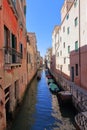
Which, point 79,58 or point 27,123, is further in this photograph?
point 79,58

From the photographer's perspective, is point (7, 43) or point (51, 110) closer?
point (7, 43)

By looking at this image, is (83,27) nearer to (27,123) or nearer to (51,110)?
(51,110)

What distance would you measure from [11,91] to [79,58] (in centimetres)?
994

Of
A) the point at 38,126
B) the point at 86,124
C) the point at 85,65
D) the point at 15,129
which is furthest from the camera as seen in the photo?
the point at 85,65

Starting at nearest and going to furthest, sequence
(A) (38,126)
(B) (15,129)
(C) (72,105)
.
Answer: (B) (15,129) → (A) (38,126) → (C) (72,105)

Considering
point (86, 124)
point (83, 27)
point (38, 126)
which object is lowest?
point (38, 126)

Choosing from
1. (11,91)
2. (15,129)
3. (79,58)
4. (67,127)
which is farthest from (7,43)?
Answer: (79,58)

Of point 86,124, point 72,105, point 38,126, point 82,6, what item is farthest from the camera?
point 82,6

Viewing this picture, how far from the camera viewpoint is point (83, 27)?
19.2 meters

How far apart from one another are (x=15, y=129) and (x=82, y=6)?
536 inches

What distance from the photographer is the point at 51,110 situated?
54.9 ft

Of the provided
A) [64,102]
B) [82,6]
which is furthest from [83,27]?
[64,102]

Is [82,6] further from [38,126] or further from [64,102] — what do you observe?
[38,126]

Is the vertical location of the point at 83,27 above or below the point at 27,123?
above
